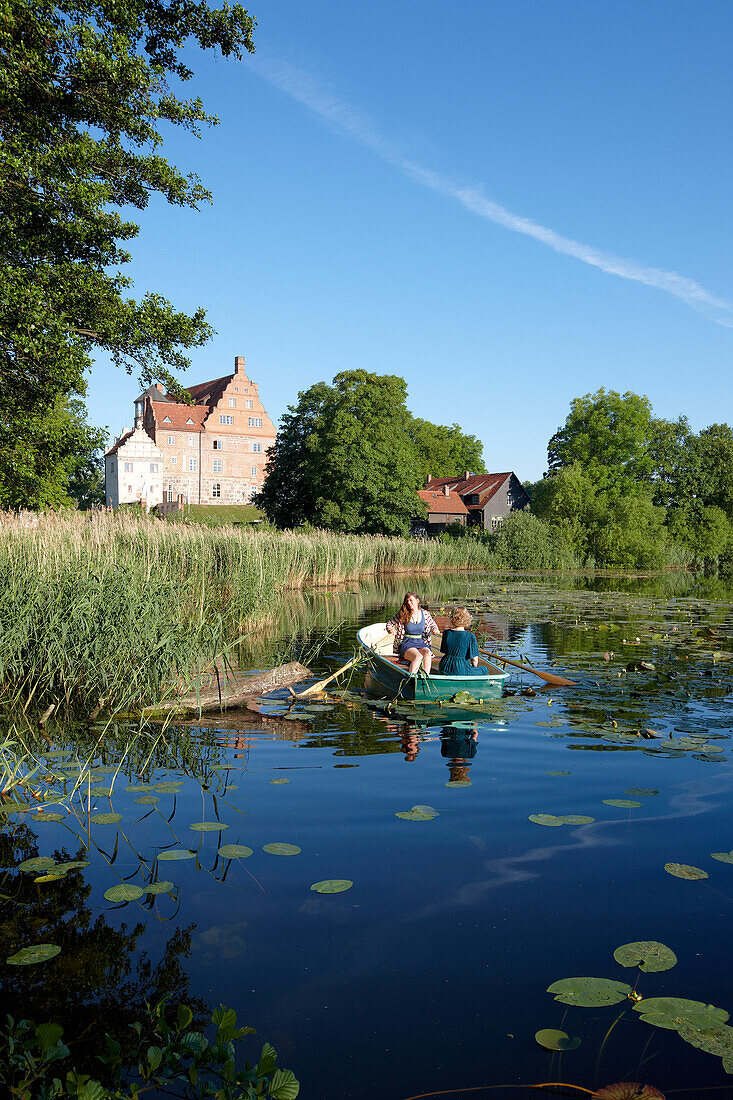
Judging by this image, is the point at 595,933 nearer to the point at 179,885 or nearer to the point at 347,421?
the point at 179,885

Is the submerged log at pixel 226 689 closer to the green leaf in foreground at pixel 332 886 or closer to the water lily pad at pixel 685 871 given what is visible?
the green leaf in foreground at pixel 332 886

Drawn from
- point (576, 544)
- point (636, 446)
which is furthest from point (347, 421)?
point (636, 446)

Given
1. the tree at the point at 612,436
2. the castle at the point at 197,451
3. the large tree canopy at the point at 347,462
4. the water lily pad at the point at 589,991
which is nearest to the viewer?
the water lily pad at the point at 589,991

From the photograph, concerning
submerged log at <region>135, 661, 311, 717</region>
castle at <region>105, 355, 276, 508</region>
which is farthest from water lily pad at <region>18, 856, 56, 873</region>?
castle at <region>105, 355, 276, 508</region>

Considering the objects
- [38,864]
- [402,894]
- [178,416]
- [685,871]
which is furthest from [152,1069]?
[178,416]

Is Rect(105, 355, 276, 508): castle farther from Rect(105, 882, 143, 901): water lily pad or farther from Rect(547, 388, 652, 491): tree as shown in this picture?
Rect(105, 882, 143, 901): water lily pad

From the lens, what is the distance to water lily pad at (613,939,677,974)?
3227 mm

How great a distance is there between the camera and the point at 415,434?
216 ft

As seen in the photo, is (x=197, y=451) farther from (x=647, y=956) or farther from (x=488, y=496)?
(x=647, y=956)

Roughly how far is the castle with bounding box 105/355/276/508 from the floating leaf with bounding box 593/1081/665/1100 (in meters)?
62.8

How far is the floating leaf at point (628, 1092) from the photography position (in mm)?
2408

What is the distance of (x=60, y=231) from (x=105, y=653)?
30.2ft

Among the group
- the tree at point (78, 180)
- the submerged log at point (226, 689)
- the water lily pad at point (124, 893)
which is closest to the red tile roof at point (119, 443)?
the tree at point (78, 180)

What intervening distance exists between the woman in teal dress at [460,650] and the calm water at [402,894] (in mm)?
675
